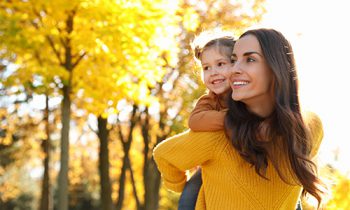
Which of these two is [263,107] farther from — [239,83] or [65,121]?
[65,121]

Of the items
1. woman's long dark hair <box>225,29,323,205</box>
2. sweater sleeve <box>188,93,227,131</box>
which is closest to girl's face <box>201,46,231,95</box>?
sweater sleeve <box>188,93,227,131</box>

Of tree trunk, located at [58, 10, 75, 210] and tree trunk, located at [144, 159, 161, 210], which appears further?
tree trunk, located at [144, 159, 161, 210]

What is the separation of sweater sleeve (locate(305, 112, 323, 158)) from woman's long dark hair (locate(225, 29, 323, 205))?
132 mm

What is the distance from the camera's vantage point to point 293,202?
2727 mm

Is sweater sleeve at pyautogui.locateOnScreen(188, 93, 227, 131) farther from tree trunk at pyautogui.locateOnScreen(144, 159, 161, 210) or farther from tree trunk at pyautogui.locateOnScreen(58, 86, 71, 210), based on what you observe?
tree trunk at pyautogui.locateOnScreen(144, 159, 161, 210)

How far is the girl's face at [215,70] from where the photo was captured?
129 inches

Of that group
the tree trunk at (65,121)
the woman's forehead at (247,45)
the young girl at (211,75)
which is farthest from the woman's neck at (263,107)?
the tree trunk at (65,121)

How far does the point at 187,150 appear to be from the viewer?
2611 mm

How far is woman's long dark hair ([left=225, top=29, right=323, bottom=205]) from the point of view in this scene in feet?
8.06

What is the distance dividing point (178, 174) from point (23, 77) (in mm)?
7379

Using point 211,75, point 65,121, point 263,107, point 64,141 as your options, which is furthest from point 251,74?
point 64,141

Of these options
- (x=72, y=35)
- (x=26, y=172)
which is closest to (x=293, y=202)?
(x=72, y=35)

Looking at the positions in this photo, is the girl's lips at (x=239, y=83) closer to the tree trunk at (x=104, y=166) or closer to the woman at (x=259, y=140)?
the woman at (x=259, y=140)

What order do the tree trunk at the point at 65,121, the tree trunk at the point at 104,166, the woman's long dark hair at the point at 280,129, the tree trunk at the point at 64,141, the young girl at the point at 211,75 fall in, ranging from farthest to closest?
the tree trunk at the point at 104,166
the tree trunk at the point at 64,141
the tree trunk at the point at 65,121
the young girl at the point at 211,75
the woman's long dark hair at the point at 280,129
